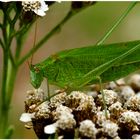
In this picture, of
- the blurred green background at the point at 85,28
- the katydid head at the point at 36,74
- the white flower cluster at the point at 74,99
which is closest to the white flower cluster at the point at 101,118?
the white flower cluster at the point at 74,99

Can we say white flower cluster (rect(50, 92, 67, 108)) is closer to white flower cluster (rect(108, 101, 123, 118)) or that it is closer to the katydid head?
white flower cluster (rect(108, 101, 123, 118))

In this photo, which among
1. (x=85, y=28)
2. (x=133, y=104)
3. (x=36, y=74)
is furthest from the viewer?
(x=85, y=28)

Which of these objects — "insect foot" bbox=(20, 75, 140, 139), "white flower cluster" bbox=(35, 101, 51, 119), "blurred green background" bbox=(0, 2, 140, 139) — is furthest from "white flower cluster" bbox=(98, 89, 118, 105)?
"blurred green background" bbox=(0, 2, 140, 139)

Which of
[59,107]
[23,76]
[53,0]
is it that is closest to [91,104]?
[59,107]

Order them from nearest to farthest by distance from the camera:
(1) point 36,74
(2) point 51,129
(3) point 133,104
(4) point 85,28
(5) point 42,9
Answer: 1. (2) point 51,129
2. (3) point 133,104
3. (5) point 42,9
4. (1) point 36,74
5. (4) point 85,28

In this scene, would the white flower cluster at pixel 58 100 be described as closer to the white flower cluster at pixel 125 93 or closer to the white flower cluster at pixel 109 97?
the white flower cluster at pixel 109 97

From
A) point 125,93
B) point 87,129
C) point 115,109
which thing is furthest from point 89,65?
point 87,129

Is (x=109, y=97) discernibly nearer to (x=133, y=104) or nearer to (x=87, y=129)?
(x=133, y=104)

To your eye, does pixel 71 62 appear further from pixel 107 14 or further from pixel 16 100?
pixel 107 14
